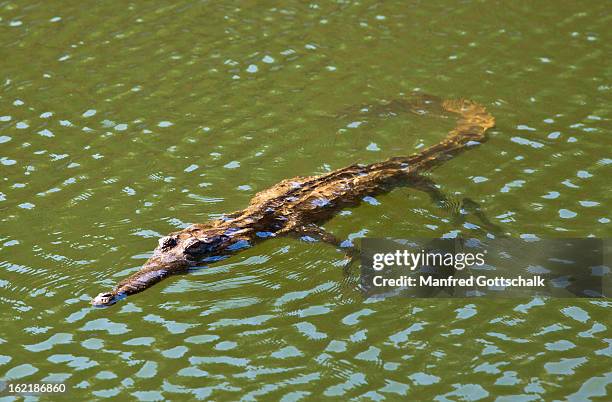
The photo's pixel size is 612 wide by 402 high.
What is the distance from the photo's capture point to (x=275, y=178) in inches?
458

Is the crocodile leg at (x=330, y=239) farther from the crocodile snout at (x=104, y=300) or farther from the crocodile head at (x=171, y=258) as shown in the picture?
the crocodile snout at (x=104, y=300)

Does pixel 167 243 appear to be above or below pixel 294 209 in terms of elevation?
above

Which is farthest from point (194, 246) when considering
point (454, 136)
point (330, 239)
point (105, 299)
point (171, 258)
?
point (454, 136)

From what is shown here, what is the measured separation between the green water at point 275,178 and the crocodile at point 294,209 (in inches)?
7.2

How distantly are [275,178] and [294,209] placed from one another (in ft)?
3.75

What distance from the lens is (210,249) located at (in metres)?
9.82

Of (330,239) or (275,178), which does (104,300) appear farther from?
(275,178)

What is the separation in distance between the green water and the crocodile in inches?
7.2

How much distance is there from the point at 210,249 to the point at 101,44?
7.24 metres

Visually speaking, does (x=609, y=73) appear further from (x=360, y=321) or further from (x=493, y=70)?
(x=360, y=321)

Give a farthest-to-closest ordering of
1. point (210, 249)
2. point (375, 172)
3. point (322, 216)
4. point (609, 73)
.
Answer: point (609, 73) < point (375, 172) < point (322, 216) < point (210, 249)

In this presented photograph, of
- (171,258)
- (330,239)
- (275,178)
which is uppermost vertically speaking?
(171,258)

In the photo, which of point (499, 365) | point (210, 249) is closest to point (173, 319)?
point (210, 249)

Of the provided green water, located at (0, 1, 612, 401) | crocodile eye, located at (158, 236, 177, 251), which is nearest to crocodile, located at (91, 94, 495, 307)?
crocodile eye, located at (158, 236, 177, 251)
